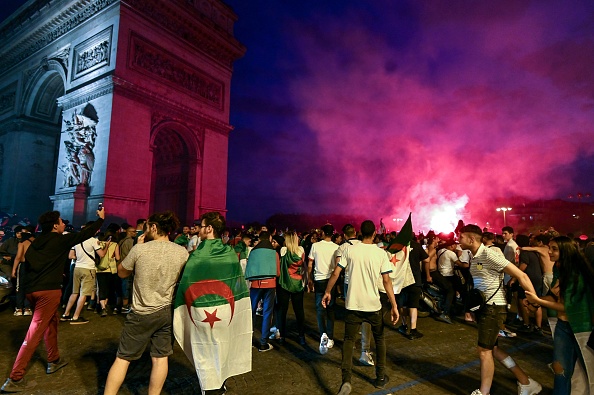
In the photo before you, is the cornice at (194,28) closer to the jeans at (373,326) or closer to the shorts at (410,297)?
the shorts at (410,297)

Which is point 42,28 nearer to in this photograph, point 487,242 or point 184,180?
point 184,180

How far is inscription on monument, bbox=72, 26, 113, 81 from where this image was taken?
17766mm

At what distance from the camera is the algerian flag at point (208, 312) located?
130 inches

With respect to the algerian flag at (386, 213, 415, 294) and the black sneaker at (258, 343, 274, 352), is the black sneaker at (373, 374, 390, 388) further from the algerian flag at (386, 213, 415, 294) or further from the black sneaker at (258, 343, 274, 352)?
the algerian flag at (386, 213, 415, 294)

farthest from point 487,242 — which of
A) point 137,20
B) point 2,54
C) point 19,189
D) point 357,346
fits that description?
point 2,54

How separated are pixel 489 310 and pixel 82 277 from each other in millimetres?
7528

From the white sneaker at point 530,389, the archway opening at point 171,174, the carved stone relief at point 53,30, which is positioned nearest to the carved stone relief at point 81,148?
the archway opening at point 171,174

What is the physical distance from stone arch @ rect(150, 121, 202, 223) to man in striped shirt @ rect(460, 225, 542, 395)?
18.8 m

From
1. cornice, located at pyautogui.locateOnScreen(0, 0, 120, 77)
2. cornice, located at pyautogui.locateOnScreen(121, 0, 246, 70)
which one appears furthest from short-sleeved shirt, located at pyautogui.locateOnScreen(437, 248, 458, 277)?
cornice, located at pyautogui.locateOnScreen(0, 0, 120, 77)

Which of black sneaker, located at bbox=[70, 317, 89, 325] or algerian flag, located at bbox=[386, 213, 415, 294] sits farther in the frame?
black sneaker, located at bbox=[70, 317, 89, 325]

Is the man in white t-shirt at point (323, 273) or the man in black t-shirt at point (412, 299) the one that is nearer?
the man in white t-shirt at point (323, 273)

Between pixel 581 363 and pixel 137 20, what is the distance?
21781 millimetres

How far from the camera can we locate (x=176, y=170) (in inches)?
854

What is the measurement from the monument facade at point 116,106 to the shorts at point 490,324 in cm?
1658
